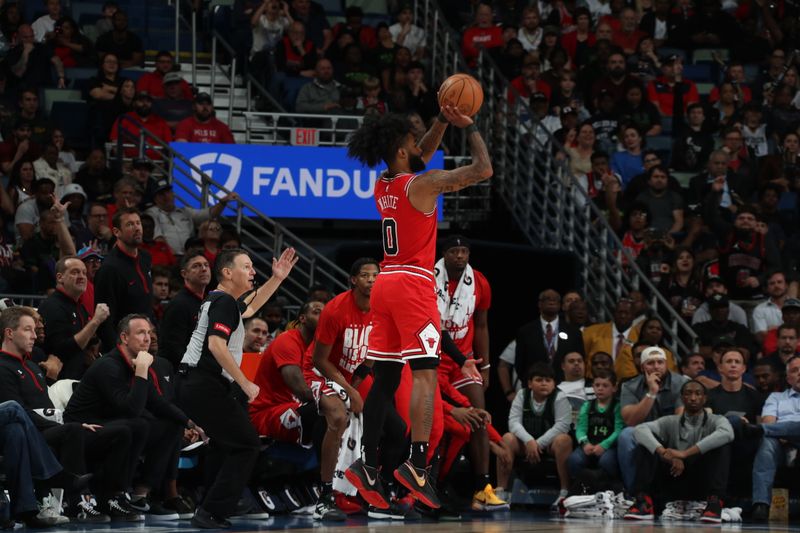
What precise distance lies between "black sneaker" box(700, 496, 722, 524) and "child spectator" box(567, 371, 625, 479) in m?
0.90

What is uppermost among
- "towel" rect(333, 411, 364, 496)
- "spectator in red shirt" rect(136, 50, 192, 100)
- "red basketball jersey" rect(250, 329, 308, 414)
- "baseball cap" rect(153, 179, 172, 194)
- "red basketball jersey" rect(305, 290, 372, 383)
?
"spectator in red shirt" rect(136, 50, 192, 100)

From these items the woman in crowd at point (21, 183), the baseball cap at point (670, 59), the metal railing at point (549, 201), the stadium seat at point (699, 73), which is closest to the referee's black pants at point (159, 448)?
the woman in crowd at point (21, 183)

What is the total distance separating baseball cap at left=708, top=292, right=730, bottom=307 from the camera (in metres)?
14.4

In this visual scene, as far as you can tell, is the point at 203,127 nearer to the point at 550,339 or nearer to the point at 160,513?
the point at 550,339

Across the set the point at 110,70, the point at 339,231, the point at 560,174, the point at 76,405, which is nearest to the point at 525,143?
the point at 560,174

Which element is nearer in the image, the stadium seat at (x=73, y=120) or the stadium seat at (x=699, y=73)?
the stadium seat at (x=73, y=120)

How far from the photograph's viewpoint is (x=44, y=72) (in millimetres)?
16625

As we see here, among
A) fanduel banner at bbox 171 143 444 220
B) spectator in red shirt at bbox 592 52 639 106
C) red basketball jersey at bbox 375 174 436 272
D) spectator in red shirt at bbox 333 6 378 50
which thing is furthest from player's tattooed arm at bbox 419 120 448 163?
spectator in red shirt at bbox 592 52 639 106

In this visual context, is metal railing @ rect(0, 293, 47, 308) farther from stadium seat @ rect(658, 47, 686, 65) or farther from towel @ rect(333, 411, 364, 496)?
stadium seat @ rect(658, 47, 686, 65)

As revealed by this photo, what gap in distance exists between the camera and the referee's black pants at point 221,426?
8.71 meters

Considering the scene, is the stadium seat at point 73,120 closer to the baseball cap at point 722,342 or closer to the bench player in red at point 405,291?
the baseball cap at point 722,342

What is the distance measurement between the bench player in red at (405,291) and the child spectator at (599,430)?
3.84 metres

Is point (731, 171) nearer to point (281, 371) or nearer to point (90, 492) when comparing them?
point (281, 371)

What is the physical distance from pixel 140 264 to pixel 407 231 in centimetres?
337
